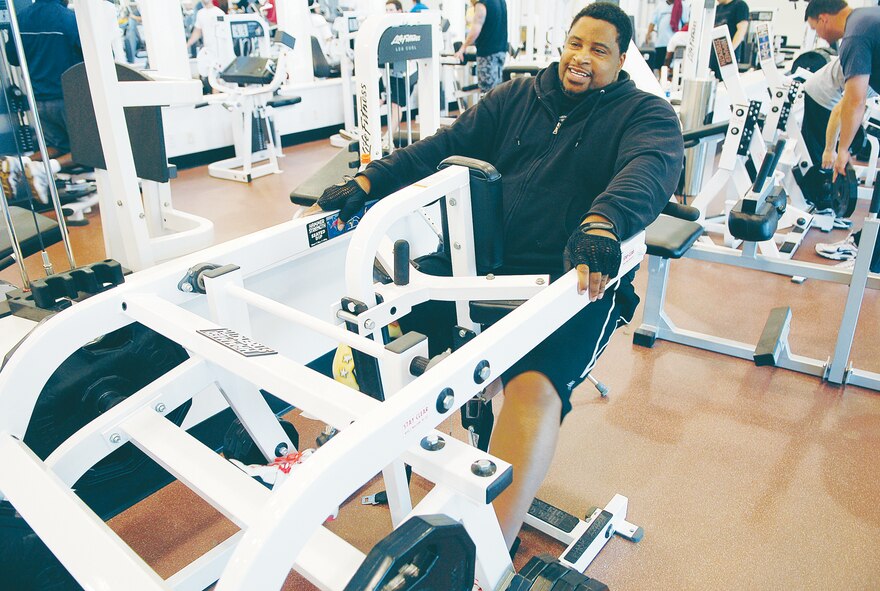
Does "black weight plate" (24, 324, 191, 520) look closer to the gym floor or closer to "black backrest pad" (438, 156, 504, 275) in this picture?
the gym floor

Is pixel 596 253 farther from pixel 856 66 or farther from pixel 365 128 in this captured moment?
pixel 856 66

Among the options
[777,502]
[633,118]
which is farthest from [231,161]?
[777,502]

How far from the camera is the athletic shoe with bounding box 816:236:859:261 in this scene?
398cm

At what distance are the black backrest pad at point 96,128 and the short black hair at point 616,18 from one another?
1415 millimetres

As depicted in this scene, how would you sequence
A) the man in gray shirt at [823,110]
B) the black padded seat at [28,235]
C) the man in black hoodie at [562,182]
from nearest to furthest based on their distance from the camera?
the man in black hoodie at [562,182]
the black padded seat at [28,235]
the man in gray shirt at [823,110]

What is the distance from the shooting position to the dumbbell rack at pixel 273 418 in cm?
95

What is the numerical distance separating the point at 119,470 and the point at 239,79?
15.2ft

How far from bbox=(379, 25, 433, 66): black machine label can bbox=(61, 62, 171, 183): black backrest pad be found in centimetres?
82

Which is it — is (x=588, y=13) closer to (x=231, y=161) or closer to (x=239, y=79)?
(x=239, y=79)

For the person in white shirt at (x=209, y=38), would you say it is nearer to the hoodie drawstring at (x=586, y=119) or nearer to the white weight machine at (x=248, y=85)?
the white weight machine at (x=248, y=85)

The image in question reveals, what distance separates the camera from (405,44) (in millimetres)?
2451

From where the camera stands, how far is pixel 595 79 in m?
1.94

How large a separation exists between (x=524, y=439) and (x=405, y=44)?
5.27 feet

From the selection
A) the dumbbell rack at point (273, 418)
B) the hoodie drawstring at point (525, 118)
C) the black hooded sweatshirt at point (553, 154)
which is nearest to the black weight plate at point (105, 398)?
the dumbbell rack at point (273, 418)
